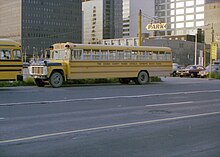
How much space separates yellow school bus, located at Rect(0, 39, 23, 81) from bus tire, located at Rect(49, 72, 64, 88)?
1915 millimetres

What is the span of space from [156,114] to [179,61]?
295 ft

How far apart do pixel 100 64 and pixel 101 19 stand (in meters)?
69.9

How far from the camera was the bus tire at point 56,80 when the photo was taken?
23.8 meters

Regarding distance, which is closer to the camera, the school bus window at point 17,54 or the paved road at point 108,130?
the paved road at point 108,130

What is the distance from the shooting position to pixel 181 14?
14712 cm

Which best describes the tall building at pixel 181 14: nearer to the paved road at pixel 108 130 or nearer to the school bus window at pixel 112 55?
the school bus window at pixel 112 55

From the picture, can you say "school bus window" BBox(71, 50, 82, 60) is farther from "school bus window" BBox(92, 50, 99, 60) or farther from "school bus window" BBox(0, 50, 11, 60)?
"school bus window" BBox(0, 50, 11, 60)

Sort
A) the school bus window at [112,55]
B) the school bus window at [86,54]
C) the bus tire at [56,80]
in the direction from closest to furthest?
the bus tire at [56,80] → the school bus window at [86,54] → the school bus window at [112,55]

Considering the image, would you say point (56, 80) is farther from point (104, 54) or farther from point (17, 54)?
point (104, 54)

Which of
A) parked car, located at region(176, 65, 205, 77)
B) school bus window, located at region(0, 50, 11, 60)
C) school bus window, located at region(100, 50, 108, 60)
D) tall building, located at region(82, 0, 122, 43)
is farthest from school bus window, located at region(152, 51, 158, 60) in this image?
tall building, located at region(82, 0, 122, 43)

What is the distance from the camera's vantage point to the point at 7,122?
33.8 ft

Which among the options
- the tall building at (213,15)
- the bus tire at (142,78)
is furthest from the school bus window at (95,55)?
the tall building at (213,15)

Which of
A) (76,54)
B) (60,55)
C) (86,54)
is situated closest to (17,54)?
(60,55)

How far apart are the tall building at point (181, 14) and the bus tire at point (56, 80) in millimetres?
122919
